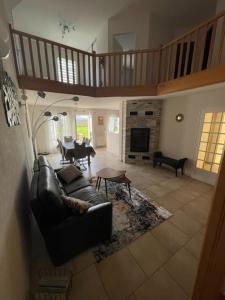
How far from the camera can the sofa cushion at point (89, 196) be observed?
6.71 feet

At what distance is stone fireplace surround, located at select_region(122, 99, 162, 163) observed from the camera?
472 cm

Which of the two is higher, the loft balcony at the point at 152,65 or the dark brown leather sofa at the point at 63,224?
the loft balcony at the point at 152,65

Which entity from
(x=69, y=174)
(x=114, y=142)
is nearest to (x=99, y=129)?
(x=114, y=142)

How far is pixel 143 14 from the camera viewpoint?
14.0 feet

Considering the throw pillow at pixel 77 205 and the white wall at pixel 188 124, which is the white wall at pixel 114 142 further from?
the throw pillow at pixel 77 205

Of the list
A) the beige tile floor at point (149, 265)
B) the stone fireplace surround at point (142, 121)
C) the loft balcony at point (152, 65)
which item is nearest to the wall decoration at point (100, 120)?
the stone fireplace surround at point (142, 121)

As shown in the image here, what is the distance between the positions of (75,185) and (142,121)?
3303 millimetres

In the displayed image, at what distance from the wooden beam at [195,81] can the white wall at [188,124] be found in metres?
0.80

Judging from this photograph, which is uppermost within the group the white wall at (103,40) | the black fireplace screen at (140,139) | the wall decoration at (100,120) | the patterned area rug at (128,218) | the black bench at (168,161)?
the white wall at (103,40)

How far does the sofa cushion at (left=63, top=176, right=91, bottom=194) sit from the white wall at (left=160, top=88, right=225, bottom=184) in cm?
307

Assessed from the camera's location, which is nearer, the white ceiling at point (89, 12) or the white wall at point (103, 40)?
the white ceiling at point (89, 12)

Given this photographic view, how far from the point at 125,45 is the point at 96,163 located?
14.5 ft

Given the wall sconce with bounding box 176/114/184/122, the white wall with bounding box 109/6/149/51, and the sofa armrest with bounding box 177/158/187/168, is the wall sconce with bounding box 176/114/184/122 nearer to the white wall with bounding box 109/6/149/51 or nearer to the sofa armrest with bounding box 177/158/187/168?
the sofa armrest with bounding box 177/158/187/168

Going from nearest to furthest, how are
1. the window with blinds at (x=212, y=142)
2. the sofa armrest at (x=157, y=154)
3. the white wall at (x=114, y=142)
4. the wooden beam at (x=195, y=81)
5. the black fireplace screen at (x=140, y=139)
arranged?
the wooden beam at (x=195, y=81) → the window with blinds at (x=212, y=142) → the sofa armrest at (x=157, y=154) → the black fireplace screen at (x=140, y=139) → the white wall at (x=114, y=142)
